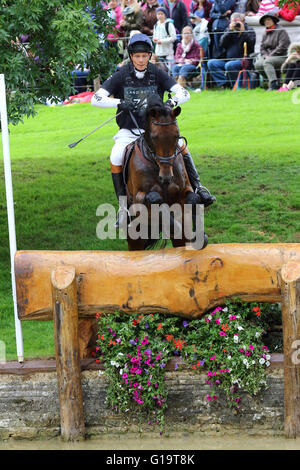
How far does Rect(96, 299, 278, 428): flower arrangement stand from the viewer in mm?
6090

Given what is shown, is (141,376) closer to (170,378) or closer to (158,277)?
(170,378)

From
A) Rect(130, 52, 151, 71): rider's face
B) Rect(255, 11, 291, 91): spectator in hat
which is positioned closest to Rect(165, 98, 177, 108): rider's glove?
Rect(130, 52, 151, 71): rider's face

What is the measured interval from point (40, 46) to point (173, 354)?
473 centimetres

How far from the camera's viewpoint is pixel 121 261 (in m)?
6.34

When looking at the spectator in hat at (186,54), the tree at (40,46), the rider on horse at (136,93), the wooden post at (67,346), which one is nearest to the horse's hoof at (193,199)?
the rider on horse at (136,93)

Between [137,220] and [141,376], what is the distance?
1402 millimetres

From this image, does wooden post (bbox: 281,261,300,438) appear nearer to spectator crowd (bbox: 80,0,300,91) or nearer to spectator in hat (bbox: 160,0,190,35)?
spectator crowd (bbox: 80,0,300,91)

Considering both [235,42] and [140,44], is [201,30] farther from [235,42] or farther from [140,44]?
[140,44]

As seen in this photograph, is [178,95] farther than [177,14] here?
No

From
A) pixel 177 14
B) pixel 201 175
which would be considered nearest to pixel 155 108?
pixel 201 175

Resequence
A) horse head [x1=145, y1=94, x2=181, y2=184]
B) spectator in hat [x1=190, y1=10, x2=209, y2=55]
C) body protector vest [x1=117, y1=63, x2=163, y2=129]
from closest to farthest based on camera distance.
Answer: horse head [x1=145, y1=94, x2=181, y2=184], body protector vest [x1=117, y1=63, x2=163, y2=129], spectator in hat [x1=190, y1=10, x2=209, y2=55]

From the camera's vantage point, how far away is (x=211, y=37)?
16844 millimetres

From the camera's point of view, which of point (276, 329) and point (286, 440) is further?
point (276, 329)

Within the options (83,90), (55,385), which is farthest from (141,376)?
(83,90)
